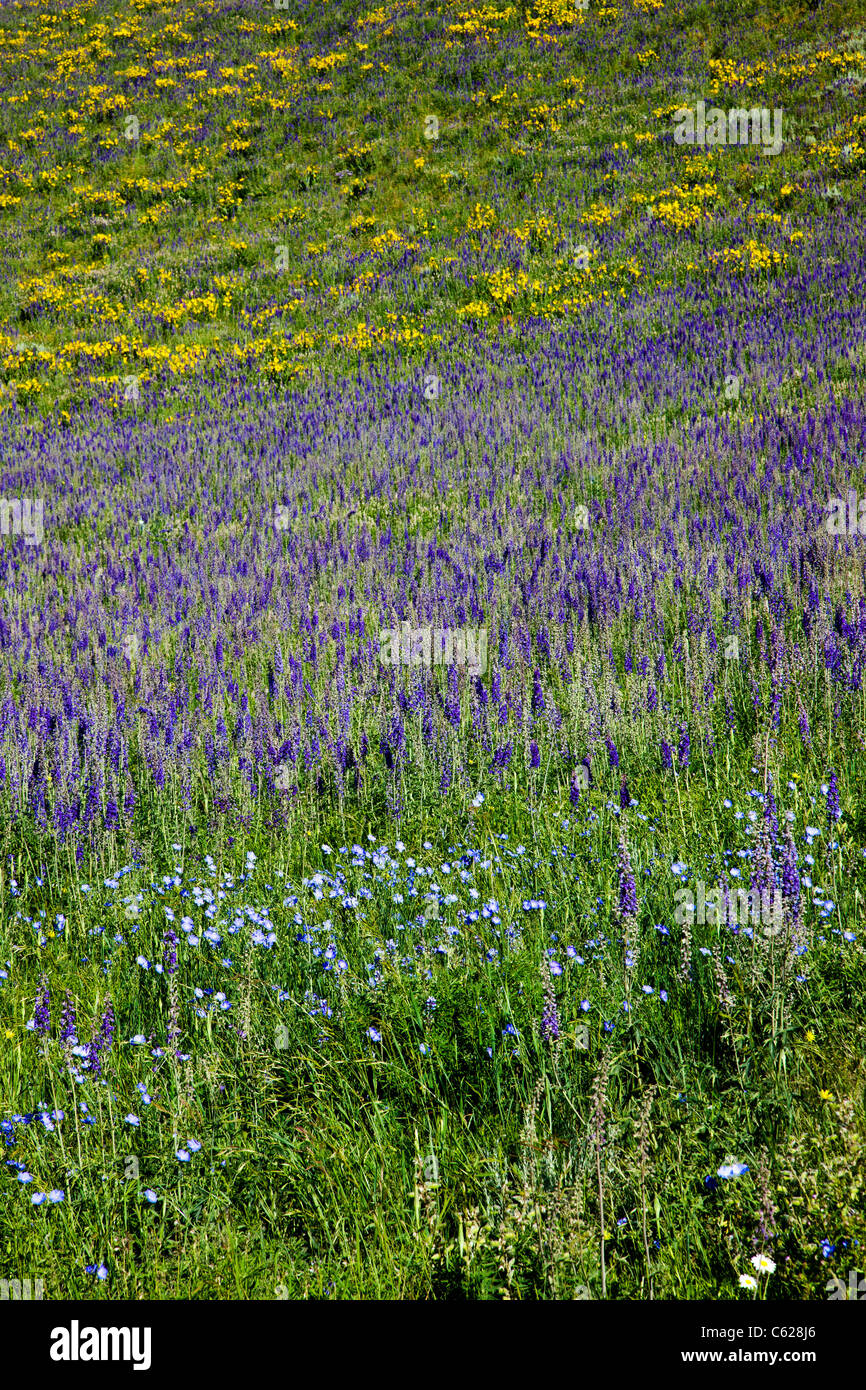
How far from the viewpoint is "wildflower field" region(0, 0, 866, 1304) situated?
206 centimetres

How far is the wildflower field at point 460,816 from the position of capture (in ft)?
6.77

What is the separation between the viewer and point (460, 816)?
4.00 metres

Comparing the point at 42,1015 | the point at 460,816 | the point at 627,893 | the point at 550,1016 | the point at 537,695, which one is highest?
the point at 537,695

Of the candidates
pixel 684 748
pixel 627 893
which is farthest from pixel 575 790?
pixel 627 893

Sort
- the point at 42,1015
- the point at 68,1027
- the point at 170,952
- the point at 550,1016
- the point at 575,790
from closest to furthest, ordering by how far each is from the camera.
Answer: the point at 550,1016
the point at 68,1027
the point at 42,1015
the point at 170,952
the point at 575,790

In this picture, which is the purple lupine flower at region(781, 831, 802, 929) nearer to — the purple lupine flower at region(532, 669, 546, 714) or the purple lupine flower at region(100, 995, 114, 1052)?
the purple lupine flower at region(100, 995, 114, 1052)

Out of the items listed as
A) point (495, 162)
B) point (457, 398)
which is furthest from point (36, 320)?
point (457, 398)

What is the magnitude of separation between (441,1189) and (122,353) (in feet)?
63.3

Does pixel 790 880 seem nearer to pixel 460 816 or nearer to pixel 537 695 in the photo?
pixel 460 816

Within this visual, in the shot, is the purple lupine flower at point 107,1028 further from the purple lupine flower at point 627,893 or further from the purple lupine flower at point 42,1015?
the purple lupine flower at point 627,893

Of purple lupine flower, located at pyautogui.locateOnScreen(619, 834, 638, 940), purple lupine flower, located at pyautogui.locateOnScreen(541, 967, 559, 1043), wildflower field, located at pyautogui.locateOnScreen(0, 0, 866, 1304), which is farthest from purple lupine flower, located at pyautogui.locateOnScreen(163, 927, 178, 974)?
purple lupine flower, located at pyautogui.locateOnScreen(619, 834, 638, 940)

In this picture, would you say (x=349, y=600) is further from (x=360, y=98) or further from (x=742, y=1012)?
(x=360, y=98)

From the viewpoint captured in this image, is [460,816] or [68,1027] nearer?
[68,1027]

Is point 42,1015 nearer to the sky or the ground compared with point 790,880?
nearer to the ground
